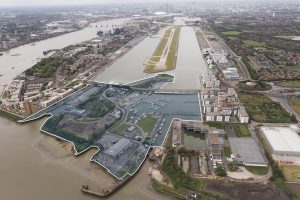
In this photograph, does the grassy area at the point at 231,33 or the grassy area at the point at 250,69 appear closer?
the grassy area at the point at 250,69

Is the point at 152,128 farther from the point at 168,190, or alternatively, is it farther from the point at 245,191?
the point at 245,191

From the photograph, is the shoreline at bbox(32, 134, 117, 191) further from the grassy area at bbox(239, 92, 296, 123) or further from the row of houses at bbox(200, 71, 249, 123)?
the grassy area at bbox(239, 92, 296, 123)

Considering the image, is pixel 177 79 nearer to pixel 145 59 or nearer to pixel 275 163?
pixel 145 59

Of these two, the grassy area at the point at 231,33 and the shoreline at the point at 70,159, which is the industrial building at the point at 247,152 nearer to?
the shoreline at the point at 70,159

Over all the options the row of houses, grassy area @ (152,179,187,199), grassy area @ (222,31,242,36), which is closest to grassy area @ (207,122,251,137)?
the row of houses

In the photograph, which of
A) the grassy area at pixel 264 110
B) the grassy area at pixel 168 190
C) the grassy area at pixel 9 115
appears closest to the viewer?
the grassy area at pixel 168 190

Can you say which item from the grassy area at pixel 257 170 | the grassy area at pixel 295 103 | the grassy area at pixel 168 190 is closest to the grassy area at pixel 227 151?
the grassy area at pixel 257 170

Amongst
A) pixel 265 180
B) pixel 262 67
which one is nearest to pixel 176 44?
pixel 262 67
